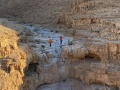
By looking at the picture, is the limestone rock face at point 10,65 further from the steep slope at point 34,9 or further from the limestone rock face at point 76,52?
the steep slope at point 34,9

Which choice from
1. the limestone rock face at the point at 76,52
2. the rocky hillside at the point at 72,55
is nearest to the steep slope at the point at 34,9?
the rocky hillside at the point at 72,55

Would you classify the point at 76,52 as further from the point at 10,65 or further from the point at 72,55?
the point at 10,65

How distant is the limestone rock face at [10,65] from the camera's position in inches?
427

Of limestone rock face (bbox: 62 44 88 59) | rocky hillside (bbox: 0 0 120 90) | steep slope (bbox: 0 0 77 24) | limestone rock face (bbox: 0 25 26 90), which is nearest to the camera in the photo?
limestone rock face (bbox: 0 25 26 90)

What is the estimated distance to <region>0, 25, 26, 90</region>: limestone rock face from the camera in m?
10.9

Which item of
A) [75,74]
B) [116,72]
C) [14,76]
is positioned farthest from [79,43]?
[14,76]

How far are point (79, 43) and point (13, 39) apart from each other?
3.78 metres

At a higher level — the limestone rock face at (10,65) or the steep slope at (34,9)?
the steep slope at (34,9)

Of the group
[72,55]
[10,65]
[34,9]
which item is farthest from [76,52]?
[34,9]

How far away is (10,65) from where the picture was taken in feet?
38.2

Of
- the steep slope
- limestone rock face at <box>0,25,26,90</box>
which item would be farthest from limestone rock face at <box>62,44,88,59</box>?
the steep slope

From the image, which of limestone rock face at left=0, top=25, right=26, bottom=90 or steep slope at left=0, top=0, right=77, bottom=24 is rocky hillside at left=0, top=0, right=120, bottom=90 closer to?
limestone rock face at left=0, top=25, right=26, bottom=90

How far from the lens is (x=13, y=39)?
1518 centimetres

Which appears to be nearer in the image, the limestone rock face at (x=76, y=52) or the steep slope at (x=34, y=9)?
the limestone rock face at (x=76, y=52)
